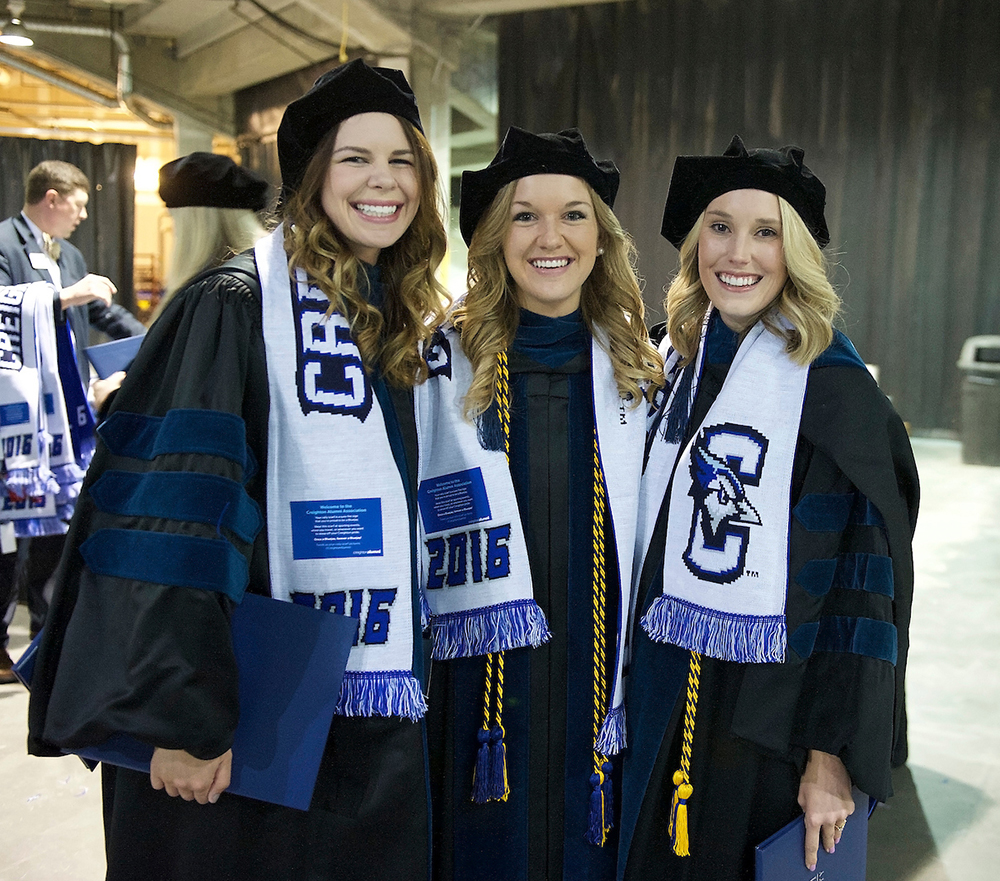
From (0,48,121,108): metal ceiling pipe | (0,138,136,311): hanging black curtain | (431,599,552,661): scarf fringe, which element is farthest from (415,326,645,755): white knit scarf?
(0,48,121,108): metal ceiling pipe

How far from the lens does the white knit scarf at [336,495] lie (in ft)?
4.99

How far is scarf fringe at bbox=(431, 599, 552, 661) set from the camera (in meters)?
1.73

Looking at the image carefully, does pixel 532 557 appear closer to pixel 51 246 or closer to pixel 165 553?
pixel 165 553

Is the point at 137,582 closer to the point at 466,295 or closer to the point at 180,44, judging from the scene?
the point at 466,295

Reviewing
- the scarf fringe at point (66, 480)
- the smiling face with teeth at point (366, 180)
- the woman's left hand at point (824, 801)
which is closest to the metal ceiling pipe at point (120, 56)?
the scarf fringe at point (66, 480)

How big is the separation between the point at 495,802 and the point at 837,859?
68 cm

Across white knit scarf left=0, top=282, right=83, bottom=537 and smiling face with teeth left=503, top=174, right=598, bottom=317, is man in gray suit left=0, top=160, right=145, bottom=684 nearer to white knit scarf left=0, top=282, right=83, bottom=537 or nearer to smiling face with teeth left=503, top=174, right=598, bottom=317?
white knit scarf left=0, top=282, right=83, bottom=537

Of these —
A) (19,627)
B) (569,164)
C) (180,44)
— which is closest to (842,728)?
(569,164)

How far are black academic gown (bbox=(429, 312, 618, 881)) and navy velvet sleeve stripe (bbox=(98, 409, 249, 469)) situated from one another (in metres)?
0.61

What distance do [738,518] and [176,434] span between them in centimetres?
104

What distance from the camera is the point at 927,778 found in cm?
336

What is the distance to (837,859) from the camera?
5.69ft

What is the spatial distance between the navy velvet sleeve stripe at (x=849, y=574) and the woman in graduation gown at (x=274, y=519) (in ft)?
2.48

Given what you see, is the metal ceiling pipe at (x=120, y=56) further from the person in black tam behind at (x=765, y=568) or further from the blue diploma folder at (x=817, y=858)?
the blue diploma folder at (x=817, y=858)
